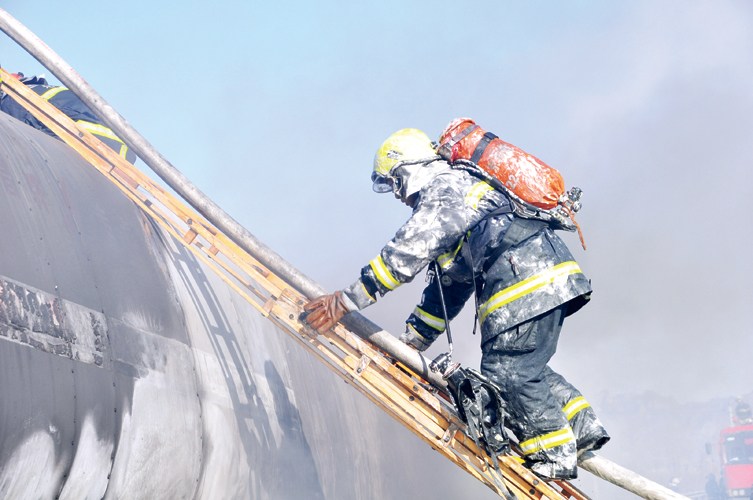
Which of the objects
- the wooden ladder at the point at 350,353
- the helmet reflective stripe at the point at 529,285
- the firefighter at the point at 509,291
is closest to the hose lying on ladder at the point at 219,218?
the wooden ladder at the point at 350,353

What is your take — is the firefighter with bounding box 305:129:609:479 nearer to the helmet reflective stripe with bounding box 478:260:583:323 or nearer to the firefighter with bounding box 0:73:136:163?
the helmet reflective stripe with bounding box 478:260:583:323

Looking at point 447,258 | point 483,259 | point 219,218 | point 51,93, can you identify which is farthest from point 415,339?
point 51,93

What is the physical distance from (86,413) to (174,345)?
926 mm

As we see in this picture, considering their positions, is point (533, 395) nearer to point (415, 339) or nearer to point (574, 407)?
point (574, 407)

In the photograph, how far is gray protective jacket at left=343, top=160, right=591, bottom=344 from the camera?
3.52 metres

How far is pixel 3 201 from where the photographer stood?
278 centimetres

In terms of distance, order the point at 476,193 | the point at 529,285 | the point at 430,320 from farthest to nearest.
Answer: the point at 430,320 < the point at 476,193 < the point at 529,285

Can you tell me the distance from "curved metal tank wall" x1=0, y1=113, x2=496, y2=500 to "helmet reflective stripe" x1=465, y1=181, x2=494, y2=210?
209 cm

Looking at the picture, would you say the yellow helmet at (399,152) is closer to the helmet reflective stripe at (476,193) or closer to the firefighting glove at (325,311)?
the helmet reflective stripe at (476,193)

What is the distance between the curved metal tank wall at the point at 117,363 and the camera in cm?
251

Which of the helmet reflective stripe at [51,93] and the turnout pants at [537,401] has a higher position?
the helmet reflective stripe at [51,93]

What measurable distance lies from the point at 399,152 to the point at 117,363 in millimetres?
2319

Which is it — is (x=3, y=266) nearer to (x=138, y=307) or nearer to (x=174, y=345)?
(x=138, y=307)

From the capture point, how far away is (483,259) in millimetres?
3693
